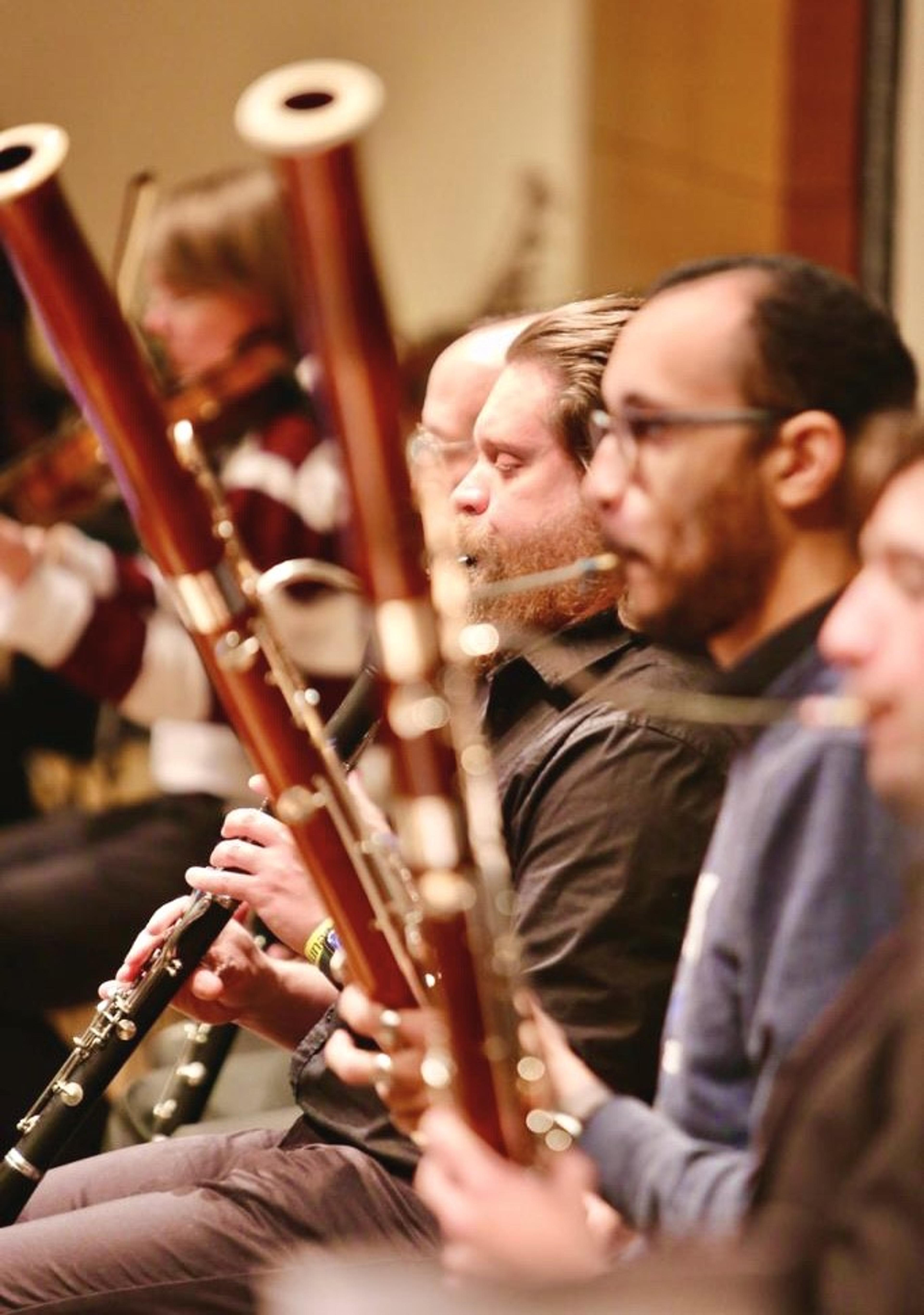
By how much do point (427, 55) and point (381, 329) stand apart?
3.77 meters

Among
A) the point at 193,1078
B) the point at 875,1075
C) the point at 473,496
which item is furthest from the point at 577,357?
the point at 875,1075

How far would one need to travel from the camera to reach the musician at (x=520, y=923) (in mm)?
1510

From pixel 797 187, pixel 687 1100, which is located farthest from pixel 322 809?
pixel 797 187

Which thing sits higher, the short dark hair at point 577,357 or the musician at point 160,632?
the short dark hair at point 577,357

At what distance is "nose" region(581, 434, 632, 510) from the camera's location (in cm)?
125

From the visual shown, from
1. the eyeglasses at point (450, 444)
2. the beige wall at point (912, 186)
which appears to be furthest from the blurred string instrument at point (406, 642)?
the beige wall at point (912, 186)

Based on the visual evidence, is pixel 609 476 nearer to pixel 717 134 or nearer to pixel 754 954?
pixel 754 954

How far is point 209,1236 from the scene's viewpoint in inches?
63.1

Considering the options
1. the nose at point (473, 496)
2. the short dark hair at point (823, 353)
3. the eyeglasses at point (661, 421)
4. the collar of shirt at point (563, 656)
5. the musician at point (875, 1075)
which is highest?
the short dark hair at point (823, 353)

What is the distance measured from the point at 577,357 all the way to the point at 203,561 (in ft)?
2.42

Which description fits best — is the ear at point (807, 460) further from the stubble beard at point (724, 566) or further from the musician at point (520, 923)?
the musician at point (520, 923)

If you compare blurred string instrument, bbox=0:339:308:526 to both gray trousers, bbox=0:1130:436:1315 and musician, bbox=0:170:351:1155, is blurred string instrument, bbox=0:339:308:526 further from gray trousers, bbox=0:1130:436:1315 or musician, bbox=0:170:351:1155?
gray trousers, bbox=0:1130:436:1315

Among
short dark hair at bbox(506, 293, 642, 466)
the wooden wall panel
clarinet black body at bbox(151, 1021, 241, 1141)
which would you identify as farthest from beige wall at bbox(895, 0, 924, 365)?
clarinet black body at bbox(151, 1021, 241, 1141)

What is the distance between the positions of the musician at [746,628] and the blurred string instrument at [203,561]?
0.16 m
